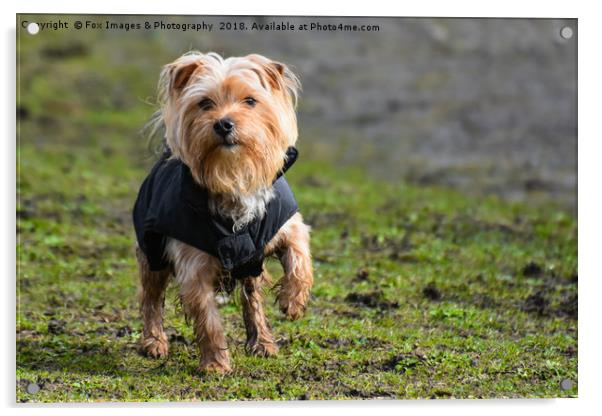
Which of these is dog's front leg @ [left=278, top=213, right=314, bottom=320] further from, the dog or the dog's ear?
the dog's ear

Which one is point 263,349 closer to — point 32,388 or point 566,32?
point 32,388

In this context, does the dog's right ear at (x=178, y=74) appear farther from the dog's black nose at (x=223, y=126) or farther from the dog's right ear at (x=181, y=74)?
the dog's black nose at (x=223, y=126)

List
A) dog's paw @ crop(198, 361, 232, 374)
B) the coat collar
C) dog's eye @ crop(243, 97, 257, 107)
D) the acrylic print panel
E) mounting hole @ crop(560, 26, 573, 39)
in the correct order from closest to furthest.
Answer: dog's eye @ crop(243, 97, 257, 107) < the coat collar < the acrylic print panel < dog's paw @ crop(198, 361, 232, 374) < mounting hole @ crop(560, 26, 573, 39)

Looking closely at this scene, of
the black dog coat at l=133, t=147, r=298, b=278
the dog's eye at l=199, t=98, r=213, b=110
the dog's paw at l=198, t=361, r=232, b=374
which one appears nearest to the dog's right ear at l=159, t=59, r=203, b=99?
the dog's eye at l=199, t=98, r=213, b=110

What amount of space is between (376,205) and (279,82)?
487cm

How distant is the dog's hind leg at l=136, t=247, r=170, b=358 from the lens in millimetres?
6688

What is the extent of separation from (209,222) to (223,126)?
0.63 metres

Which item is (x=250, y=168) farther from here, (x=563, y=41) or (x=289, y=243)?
(x=563, y=41)

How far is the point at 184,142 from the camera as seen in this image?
5.68 metres

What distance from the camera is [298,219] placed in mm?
6227

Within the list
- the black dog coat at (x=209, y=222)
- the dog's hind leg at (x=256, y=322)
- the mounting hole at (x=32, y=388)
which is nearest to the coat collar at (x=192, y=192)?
the black dog coat at (x=209, y=222)

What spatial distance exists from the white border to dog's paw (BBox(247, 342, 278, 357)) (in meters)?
0.46

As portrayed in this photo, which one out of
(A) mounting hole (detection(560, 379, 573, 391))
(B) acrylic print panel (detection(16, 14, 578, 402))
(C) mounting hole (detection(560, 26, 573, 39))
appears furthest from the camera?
(C) mounting hole (detection(560, 26, 573, 39))
